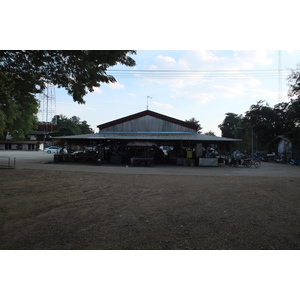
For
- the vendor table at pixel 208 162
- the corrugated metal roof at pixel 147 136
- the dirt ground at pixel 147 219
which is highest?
the corrugated metal roof at pixel 147 136

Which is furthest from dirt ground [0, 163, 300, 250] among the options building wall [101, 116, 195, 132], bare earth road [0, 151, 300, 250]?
building wall [101, 116, 195, 132]

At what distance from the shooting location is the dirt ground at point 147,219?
3273mm

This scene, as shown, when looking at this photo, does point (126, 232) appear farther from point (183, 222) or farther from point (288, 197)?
point (288, 197)

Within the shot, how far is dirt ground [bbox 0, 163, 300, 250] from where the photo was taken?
327cm

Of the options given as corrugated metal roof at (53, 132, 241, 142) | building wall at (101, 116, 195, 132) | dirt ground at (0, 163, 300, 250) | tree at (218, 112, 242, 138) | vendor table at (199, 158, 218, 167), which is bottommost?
dirt ground at (0, 163, 300, 250)

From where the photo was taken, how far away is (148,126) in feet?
74.2

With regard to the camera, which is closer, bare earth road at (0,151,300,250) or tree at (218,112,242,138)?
bare earth road at (0,151,300,250)

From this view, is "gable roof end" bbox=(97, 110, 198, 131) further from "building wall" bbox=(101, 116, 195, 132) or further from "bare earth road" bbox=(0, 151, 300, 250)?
"bare earth road" bbox=(0, 151, 300, 250)

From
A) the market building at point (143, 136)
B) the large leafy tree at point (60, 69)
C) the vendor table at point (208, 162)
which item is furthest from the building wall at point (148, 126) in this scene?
A: the large leafy tree at point (60, 69)

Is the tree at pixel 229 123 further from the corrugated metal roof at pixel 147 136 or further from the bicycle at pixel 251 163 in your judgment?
the bicycle at pixel 251 163

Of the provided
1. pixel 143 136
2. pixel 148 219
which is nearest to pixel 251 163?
pixel 143 136

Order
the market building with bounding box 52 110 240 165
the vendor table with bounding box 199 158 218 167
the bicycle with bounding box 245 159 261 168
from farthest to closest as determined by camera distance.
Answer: the market building with bounding box 52 110 240 165
the vendor table with bounding box 199 158 218 167
the bicycle with bounding box 245 159 261 168

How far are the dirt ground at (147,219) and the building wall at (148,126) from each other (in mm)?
15777

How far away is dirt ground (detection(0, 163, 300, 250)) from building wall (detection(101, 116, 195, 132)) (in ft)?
51.8
